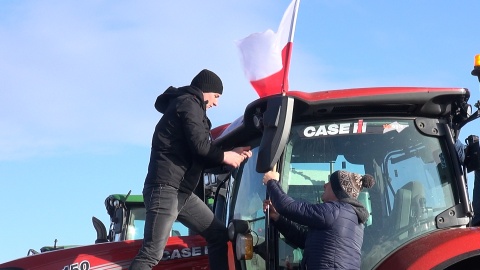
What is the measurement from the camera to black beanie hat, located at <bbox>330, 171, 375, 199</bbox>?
4.75 meters

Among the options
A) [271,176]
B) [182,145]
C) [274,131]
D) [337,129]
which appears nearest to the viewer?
[274,131]

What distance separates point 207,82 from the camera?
17.6ft

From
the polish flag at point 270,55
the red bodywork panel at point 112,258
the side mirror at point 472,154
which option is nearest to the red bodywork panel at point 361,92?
the polish flag at point 270,55

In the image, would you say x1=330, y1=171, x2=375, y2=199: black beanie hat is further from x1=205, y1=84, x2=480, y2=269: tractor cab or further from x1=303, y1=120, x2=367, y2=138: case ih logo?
x1=303, y1=120, x2=367, y2=138: case ih logo

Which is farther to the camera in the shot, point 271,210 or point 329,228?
point 271,210

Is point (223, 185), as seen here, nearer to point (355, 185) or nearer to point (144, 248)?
point (144, 248)

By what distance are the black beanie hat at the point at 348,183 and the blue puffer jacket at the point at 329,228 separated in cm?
4

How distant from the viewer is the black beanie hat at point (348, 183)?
475cm

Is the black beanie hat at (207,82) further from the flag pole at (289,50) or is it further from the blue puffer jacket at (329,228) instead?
the blue puffer jacket at (329,228)

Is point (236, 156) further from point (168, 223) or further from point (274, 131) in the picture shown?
point (274, 131)

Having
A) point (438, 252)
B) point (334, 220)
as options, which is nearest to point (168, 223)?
point (334, 220)

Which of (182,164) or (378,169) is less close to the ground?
(182,164)

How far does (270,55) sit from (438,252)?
155cm

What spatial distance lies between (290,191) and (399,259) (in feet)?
2.50
